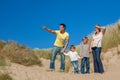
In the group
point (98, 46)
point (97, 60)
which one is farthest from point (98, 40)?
point (97, 60)

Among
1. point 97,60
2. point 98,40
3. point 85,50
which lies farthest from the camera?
point 85,50

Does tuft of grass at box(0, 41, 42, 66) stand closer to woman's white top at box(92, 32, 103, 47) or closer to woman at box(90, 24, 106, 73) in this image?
woman at box(90, 24, 106, 73)

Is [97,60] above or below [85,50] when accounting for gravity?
below

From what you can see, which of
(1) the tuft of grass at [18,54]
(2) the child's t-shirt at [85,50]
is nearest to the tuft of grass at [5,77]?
(2) the child's t-shirt at [85,50]

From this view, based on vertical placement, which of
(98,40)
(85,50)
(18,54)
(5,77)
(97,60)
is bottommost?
(5,77)

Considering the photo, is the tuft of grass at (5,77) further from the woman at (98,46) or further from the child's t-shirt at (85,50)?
the child's t-shirt at (85,50)

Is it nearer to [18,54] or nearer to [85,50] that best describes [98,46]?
[85,50]

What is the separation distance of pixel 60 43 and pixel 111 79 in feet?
8.55

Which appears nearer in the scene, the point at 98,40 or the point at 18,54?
the point at 98,40

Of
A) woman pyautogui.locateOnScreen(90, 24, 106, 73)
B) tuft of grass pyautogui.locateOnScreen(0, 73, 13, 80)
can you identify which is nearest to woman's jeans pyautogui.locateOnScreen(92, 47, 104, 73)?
woman pyautogui.locateOnScreen(90, 24, 106, 73)

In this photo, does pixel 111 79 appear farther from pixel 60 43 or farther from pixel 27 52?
pixel 27 52

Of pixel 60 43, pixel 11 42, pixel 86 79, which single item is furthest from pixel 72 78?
pixel 11 42

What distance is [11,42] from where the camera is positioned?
22.5 metres

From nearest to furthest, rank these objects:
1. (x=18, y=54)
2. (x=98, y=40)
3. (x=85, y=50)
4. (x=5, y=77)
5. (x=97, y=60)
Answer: (x=5, y=77) → (x=98, y=40) → (x=97, y=60) → (x=85, y=50) → (x=18, y=54)
